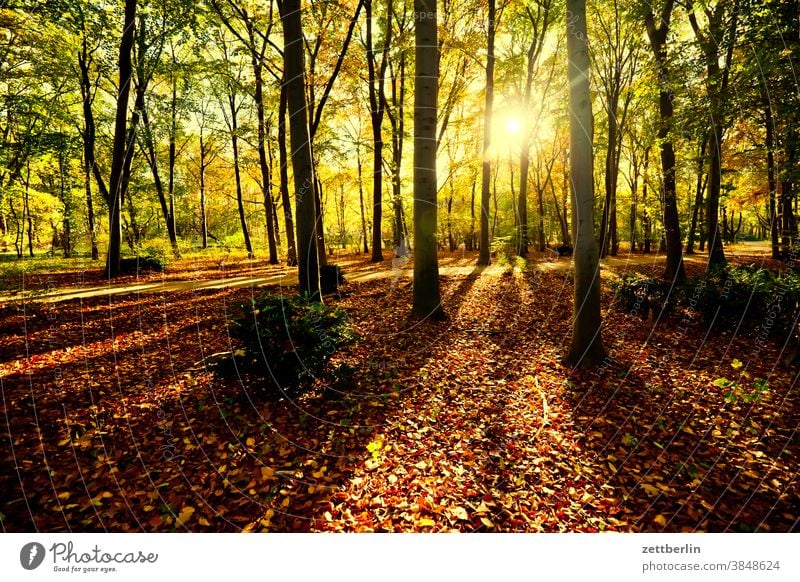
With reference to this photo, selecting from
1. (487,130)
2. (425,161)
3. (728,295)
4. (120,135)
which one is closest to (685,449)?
(728,295)

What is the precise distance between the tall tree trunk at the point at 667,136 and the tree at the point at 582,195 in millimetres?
5908

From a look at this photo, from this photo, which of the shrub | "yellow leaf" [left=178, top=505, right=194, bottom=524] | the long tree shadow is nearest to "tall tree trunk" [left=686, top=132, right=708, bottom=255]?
the long tree shadow

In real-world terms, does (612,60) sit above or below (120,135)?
above

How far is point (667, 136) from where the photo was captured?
1005cm

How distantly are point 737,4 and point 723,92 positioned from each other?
5.29 ft

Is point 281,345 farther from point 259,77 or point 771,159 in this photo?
point 771,159

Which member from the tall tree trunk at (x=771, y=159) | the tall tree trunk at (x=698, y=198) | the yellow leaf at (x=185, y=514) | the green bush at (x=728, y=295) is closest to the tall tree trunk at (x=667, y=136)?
the tall tree trunk at (x=698, y=198)

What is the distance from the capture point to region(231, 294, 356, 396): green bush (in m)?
4.62

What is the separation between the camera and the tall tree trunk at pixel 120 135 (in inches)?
500

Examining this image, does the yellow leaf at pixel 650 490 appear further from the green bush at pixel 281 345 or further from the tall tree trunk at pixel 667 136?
the tall tree trunk at pixel 667 136

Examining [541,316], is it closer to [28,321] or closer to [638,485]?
[638,485]

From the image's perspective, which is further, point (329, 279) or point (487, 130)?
point (487, 130)

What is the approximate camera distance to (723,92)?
7656 mm

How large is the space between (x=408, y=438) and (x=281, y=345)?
209 cm
